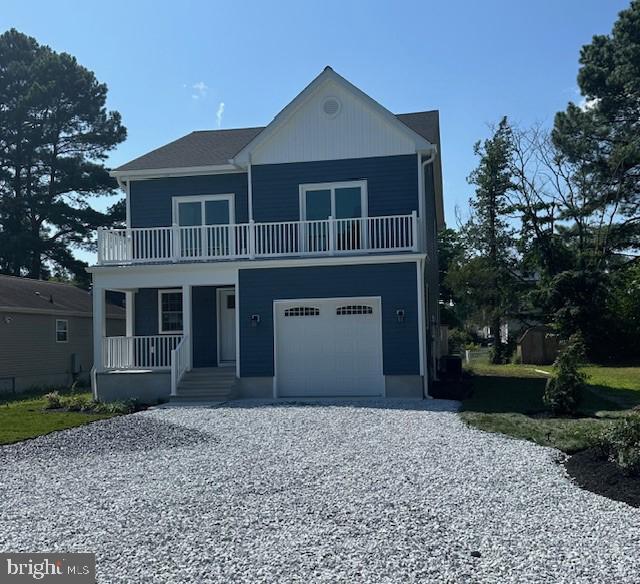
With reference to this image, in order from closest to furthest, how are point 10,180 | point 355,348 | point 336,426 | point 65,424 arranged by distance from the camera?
point 336,426, point 65,424, point 355,348, point 10,180

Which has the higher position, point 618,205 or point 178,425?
point 618,205

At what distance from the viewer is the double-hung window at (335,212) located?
17.3 meters

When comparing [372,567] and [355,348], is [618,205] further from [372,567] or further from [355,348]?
[372,567]

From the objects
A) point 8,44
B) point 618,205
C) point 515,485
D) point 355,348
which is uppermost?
point 8,44

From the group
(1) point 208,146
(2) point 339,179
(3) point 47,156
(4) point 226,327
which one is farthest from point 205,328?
(3) point 47,156

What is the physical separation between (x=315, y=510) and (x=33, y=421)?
898cm

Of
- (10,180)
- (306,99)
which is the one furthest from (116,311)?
(306,99)

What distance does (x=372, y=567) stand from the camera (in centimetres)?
500

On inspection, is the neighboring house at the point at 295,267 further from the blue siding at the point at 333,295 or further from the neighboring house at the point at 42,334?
the neighboring house at the point at 42,334

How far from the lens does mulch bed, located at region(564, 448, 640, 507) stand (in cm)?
680

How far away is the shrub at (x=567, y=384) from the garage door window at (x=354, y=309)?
5.37 metres

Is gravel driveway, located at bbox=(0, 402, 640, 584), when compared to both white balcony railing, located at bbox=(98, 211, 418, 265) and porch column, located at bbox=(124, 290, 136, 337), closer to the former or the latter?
white balcony railing, located at bbox=(98, 211, 418, 265)

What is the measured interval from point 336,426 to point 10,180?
32.9 meters

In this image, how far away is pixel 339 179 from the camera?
58.0 feet
